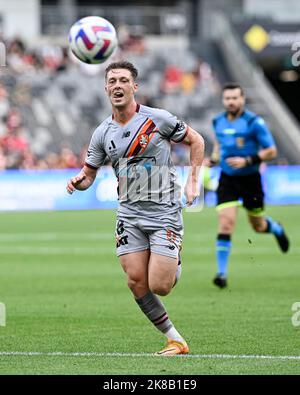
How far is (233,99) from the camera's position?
14.7m

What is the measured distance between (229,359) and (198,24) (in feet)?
136

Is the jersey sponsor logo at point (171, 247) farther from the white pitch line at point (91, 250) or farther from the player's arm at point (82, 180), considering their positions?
the white pitch line at point (91, 250)

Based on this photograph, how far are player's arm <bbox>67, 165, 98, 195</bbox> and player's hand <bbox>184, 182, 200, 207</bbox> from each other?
865 mm

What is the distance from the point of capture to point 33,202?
3212 cm

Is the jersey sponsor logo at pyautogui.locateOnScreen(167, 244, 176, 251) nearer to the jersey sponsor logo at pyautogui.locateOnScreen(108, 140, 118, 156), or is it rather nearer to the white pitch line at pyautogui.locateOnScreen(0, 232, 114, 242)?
the jersey sponsor logo at pyautogui.locateOnScreen(108, 140, 118, 156)

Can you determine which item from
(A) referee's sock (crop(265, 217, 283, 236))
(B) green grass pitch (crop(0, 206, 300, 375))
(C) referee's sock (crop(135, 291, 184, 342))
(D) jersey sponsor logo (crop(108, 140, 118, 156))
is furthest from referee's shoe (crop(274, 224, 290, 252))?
(D) jersey sponsor logo (crop(108, 140, 118, 156))

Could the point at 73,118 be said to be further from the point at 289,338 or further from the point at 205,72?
the point at 289,338

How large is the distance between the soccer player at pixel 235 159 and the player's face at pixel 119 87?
18.6ft

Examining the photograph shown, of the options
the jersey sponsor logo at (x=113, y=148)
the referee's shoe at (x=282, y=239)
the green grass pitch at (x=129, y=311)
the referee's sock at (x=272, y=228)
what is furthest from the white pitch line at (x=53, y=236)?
the jersey sponsor logo at (x=113, y=148)

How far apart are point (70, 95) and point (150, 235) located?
31122mm

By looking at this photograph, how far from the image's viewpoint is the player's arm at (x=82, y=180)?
9266 mm

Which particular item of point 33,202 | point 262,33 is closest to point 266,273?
point 33,202

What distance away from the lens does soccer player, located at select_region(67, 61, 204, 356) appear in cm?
907

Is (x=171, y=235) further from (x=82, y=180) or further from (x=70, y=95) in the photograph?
(x=70, y=95)
